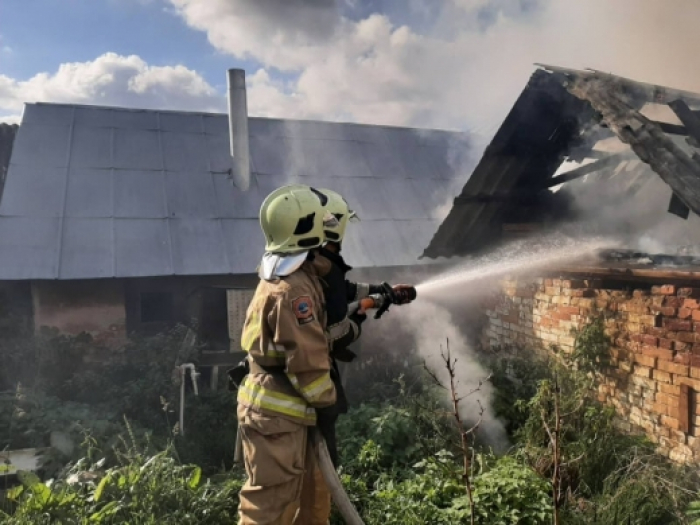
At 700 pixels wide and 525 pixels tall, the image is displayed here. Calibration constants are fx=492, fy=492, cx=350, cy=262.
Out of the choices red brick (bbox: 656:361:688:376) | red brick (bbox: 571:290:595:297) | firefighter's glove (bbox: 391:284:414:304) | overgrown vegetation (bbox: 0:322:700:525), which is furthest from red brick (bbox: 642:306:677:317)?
firefighter's glove (bbox: 391:284:414:304)

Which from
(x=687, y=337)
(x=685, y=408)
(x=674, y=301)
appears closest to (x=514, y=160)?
(x=674, y=301)

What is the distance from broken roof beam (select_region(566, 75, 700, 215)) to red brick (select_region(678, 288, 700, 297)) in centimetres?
63

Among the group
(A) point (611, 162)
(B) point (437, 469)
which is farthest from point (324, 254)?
(A) point (611, 162)

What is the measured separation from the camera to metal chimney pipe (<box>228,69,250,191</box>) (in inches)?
395

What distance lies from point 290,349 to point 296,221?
30.2 inches

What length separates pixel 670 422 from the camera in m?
3.97

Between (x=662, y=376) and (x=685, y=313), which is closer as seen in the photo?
(x=685, y=313)

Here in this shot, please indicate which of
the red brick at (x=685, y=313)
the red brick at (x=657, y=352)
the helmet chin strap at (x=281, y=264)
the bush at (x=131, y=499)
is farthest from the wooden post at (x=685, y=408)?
the bush at (x=131, y=499)

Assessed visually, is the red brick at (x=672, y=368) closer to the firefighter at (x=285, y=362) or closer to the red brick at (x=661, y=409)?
the red brick at (x=661, y=409)

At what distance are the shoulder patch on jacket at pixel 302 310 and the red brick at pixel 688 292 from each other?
119 inches

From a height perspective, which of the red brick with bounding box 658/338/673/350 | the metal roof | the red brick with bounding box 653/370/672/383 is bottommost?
the red brick with bounding box 653/370/672/383

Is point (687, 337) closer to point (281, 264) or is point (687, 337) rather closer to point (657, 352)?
point (657, 352)

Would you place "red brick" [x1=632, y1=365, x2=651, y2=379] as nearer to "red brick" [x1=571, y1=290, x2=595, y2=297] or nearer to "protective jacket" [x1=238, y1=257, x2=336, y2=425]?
"red brick" [x1=571, y1=290, x2=595, y2=297]

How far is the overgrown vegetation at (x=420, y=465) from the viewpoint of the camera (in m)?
3.45
